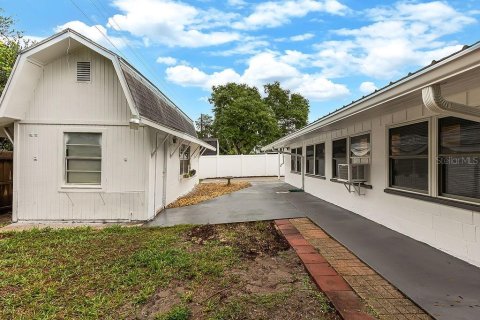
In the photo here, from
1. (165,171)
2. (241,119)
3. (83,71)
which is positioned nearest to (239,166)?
(241,119)

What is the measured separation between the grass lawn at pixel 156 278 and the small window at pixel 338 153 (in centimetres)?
342

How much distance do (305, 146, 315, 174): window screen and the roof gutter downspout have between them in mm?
7757

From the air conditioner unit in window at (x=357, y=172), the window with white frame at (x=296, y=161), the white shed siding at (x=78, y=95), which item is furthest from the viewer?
the window with white frame at (x=296, y=161)

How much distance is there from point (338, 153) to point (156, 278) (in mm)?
6059

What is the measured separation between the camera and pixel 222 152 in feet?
106

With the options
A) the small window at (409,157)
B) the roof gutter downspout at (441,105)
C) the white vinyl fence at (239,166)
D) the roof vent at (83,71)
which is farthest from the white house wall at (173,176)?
the white vinyl fence at (239,166)

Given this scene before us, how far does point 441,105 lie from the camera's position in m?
2.83

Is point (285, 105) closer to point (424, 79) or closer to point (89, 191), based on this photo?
point (89, 191)

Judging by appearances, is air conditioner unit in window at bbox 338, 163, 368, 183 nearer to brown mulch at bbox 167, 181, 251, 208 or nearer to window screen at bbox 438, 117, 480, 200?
window screen at bbox 438, 117, 480, 200

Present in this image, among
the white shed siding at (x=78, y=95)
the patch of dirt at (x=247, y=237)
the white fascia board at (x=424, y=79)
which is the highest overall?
the white shed siding at (x=78, y=95)

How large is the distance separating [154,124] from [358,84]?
1230 cm

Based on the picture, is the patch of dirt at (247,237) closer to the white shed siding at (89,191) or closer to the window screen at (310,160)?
the white shed siding at (89,191)

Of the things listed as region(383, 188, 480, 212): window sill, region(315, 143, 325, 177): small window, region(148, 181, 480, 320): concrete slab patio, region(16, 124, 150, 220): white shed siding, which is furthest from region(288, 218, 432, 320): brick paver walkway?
region(315, 143, 325, 177): small window

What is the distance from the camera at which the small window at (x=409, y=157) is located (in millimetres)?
4445
